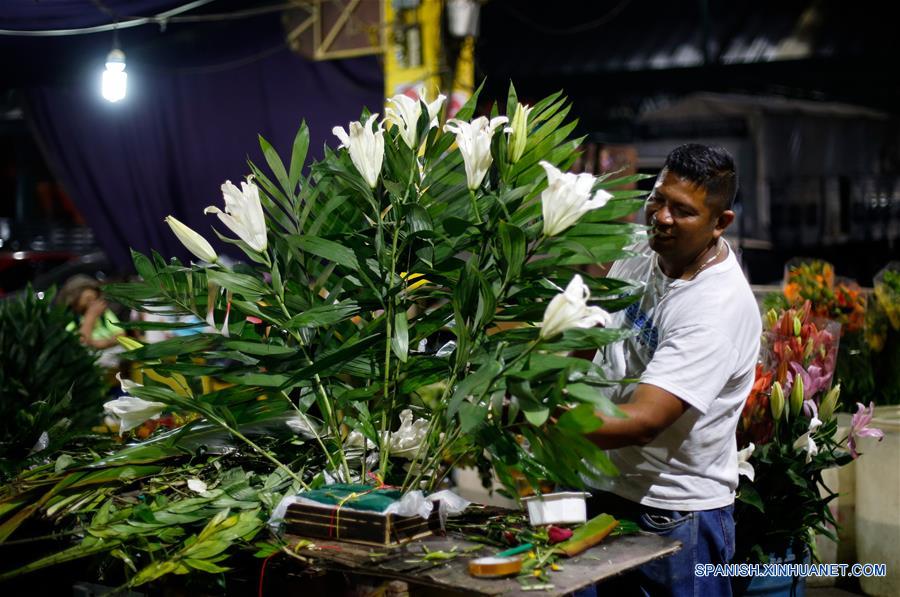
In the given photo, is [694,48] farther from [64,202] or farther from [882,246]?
[64,202]

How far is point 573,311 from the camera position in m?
1.95

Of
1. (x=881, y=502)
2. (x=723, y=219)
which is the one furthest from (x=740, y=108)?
(x=723, y=219)

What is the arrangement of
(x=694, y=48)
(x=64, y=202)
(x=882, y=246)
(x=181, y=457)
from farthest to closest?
(x=64, y=202) < (x=882, y=246) < (x=694, y=48) < (x=181, y=457)

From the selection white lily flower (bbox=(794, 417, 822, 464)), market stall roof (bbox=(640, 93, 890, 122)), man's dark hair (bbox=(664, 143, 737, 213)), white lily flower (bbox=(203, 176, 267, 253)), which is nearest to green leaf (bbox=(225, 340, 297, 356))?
white lily flower (bbox=(203, 176, 267, 253))

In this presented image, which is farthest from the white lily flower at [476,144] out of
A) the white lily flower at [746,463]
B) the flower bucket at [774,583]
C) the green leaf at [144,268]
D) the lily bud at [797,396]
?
Result: the flower bucket at [774,583]

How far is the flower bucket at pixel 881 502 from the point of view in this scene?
13.8ft

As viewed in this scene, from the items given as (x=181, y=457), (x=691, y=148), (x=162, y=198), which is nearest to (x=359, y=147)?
(x=691, y=148)

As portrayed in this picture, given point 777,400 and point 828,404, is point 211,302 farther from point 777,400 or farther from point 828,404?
point 828,404

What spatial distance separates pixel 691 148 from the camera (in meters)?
2.43

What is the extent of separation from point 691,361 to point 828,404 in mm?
1302

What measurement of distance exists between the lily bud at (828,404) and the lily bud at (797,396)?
14cm

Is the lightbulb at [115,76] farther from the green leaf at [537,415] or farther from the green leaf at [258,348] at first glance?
the green leaf at [537,415]

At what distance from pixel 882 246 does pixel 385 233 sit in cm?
756

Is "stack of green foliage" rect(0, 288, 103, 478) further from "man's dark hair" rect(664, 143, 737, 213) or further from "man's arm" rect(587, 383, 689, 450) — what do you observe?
"man's dark hair" rect(664, 143, 737, 213)
